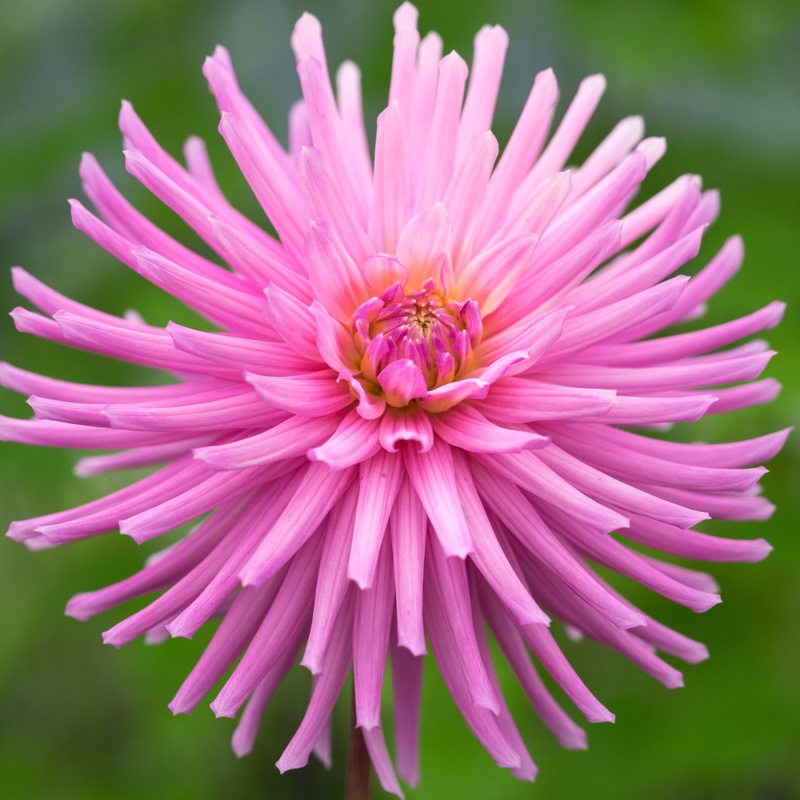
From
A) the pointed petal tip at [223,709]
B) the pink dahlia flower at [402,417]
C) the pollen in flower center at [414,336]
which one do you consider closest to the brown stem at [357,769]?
the pink dahlia flower at [402,417]

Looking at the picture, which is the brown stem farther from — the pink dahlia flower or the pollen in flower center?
the pollen in flower center

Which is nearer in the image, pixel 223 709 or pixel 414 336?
pixel 223 709

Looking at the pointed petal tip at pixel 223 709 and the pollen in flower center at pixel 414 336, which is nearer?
the pointed petal tip at pixel 223 709

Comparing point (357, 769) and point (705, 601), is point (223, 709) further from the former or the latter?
point (705, 601)

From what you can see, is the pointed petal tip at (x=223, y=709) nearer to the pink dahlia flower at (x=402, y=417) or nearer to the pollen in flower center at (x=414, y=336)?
the pink dahlia flower at (x=402, y=417)

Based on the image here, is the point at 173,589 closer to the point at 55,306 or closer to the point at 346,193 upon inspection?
the point at 55,306

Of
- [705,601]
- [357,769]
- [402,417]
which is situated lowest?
[357,769]

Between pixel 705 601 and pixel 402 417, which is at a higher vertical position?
pixel 402 417

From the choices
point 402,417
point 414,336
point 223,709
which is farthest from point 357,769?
point 414,336

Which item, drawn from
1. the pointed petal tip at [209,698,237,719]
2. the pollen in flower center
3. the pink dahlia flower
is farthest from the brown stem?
the pollen in flower center
